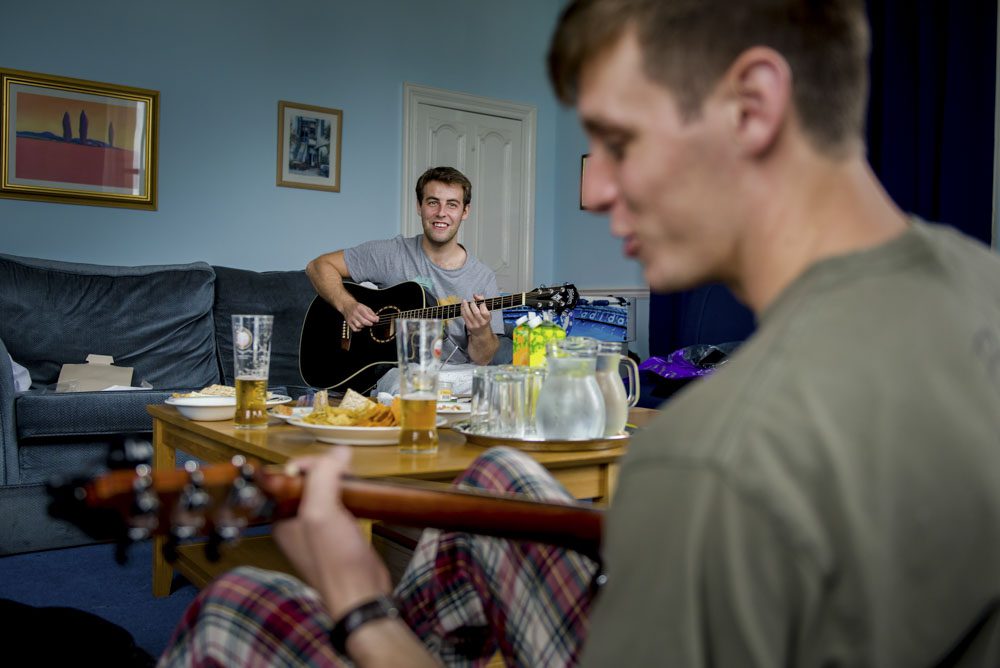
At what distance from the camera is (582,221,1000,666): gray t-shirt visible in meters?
0.41

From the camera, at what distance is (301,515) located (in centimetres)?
68

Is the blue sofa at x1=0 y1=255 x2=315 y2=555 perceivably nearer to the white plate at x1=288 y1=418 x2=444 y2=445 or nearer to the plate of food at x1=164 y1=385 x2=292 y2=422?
the plate of food at x1=164 y1=385 x2=292 y2=422

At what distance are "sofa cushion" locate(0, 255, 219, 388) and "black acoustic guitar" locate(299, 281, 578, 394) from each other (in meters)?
0.59

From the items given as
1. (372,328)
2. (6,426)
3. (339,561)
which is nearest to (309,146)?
(372,328)

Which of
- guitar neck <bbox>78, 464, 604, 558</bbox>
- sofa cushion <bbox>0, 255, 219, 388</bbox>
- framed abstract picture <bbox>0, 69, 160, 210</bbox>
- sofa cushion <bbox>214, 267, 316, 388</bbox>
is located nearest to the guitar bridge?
sofa cushion <bbox>214, 267, 316, 388</bbox>

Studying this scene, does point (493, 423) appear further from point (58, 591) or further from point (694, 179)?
point (58, 591)

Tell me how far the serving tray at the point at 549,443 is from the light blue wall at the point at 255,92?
3.27 meters

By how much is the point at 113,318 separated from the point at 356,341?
1.10 meters

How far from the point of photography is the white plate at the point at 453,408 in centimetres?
185

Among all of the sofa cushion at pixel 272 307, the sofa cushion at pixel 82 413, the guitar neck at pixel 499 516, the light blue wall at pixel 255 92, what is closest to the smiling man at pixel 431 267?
the sofa cushion at pixel 272 307

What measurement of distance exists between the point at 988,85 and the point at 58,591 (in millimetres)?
3625

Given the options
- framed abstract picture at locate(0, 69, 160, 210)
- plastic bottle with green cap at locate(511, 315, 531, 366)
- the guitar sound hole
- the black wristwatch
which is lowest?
the black wristwatch

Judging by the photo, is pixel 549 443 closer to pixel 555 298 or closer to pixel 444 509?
pixel 444 509

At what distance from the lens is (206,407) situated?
6.43ft
